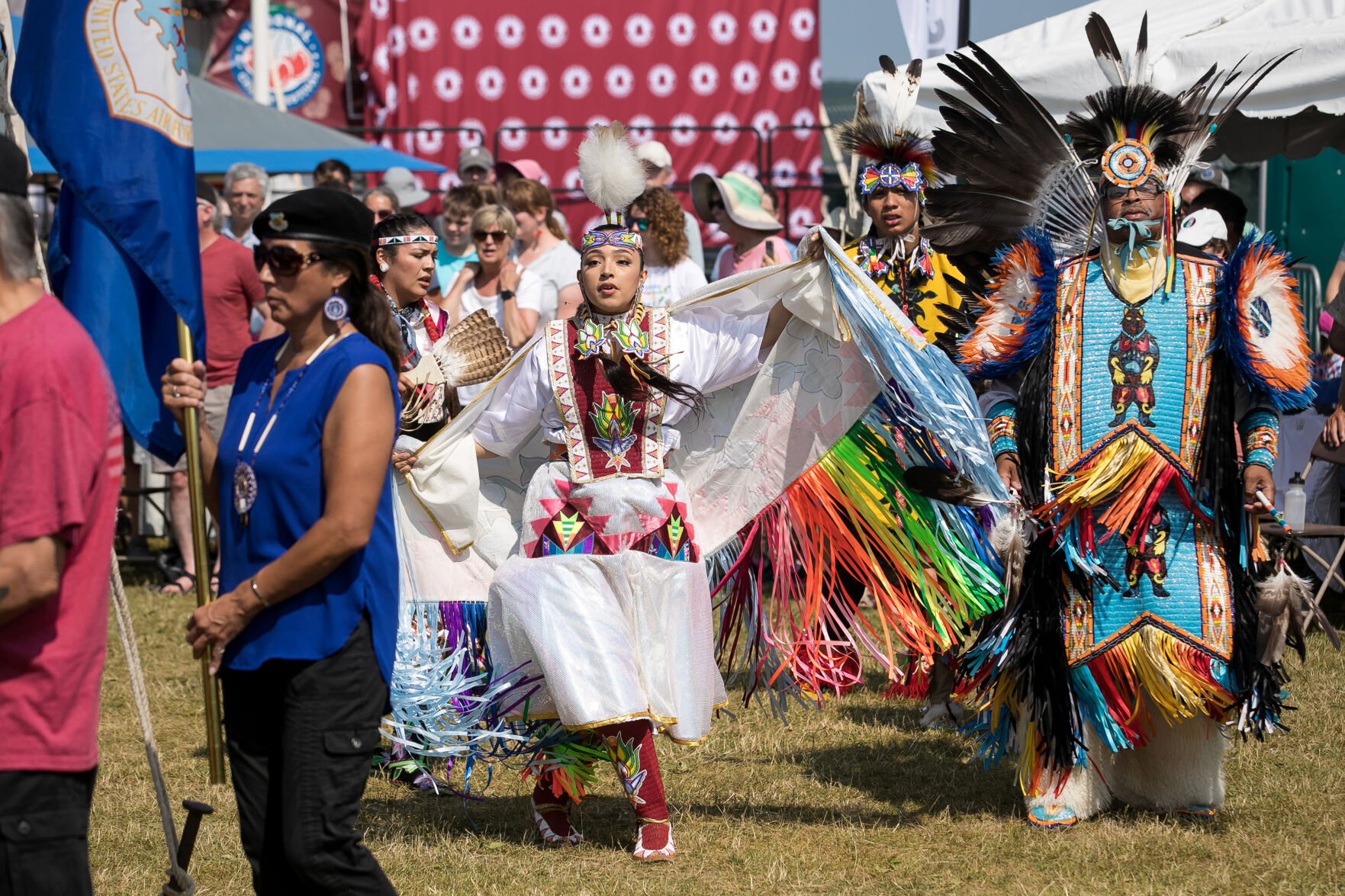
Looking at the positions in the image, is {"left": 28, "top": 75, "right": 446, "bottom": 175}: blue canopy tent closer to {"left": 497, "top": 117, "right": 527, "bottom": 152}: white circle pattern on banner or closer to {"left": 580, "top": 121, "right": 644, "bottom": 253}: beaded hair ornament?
{"left": 497, "top": 117, "right": 527, "bottom": 152}: white circle pattern on banner

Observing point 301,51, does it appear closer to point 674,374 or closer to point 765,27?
point 765,27

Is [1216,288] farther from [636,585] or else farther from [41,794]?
[41,794]

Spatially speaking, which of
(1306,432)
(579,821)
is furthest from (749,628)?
(1306,432)

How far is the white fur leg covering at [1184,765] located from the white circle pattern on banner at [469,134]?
8.76 metres

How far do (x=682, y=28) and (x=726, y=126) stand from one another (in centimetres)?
87

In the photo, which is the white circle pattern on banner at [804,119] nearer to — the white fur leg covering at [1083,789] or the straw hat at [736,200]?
the straw hat at [736,200]

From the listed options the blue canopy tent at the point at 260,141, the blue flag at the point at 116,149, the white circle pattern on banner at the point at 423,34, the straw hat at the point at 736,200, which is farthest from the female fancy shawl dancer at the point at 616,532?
the white circle pattern on banner at the point at 423,34

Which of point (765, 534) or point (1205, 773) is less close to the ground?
point (765, 534)

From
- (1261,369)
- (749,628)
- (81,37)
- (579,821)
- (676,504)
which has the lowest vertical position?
(579,821)

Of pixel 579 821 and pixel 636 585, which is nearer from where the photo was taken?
pixel 636 585

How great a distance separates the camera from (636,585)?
4.15 metres

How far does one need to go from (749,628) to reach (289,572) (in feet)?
6.53

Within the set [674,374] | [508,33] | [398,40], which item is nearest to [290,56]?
[398,40]

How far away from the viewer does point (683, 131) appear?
1208 centimetres
